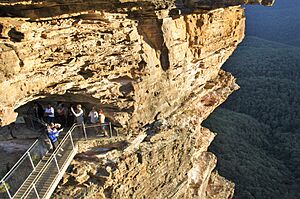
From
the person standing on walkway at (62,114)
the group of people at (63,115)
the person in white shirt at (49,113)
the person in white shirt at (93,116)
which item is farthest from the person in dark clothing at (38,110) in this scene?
the person in white shirt at (93,116)

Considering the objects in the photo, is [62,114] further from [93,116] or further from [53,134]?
[53,134]

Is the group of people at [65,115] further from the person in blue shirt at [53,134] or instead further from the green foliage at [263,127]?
the green foliage at [263,127]

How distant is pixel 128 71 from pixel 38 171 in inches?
180

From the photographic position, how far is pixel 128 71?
36.3 feet

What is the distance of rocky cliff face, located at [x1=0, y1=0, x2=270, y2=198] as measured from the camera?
793 cm

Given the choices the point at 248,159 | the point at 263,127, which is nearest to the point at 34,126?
the point at 248,159

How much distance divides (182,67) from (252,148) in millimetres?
24235

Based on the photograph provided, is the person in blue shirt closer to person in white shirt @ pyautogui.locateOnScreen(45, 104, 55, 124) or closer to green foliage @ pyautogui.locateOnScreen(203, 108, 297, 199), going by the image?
person in white shirt @ pyautogui.locateOnScreen(45, 104, 55, 124)

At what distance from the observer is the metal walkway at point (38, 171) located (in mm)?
8320

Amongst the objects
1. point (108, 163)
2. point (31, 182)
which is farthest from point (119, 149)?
point (31, 182)

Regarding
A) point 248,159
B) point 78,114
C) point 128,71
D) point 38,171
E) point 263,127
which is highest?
point 128,71

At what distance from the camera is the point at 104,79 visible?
10539 mm

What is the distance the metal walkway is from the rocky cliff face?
75cm

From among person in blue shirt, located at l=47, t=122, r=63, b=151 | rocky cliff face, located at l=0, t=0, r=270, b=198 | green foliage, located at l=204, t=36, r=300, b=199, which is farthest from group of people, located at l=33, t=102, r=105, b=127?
green foliage, located at l=204, t=36, r=300, b=199
